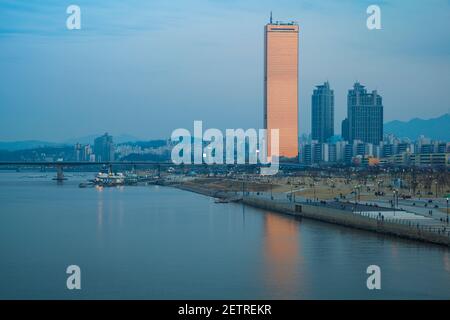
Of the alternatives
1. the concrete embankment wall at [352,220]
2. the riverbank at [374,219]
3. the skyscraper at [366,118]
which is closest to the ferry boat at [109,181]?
the concrete embankment wall at [352,220]

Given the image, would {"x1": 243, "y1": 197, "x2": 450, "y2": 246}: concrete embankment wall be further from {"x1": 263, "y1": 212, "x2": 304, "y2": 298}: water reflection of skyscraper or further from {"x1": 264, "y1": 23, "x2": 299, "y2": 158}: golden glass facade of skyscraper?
{"x1": 264, "y1": 23, "x2": 299, "y2": 158}: golden glass facade of skyscraper

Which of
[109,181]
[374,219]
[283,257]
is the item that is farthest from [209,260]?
[109,181]

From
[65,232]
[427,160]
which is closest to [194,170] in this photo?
[427,160]

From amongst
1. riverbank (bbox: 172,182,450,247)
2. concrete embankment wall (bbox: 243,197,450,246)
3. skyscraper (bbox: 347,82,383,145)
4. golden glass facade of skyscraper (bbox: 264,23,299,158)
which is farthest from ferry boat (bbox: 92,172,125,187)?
skyscraper (bbox: 347,82,383,145)

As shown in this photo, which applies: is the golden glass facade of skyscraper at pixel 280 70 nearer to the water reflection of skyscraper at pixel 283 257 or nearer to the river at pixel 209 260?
the river at pixel 209 260

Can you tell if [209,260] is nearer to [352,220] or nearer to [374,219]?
[374,219]

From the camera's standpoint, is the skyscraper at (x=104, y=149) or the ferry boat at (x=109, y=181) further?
the skyscraper at (x=104, y=149)
